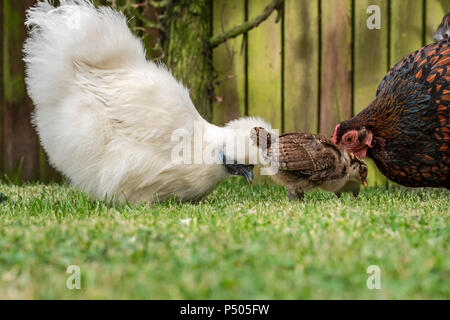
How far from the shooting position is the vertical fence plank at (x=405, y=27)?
4941 millimetres

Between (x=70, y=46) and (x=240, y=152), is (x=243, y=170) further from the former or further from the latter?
(x=70, y=46)

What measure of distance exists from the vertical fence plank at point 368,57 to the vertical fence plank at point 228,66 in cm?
116

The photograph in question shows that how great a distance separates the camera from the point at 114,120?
3357mm

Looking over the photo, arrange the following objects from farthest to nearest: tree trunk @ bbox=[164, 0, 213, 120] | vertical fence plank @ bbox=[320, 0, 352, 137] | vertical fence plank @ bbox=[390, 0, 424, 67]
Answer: vertical fence plank @ bbox=[320, 0, 352, 137] < vertical fence plank @ bbox=[390, 0, 424, 67] < tree trunk @ bbox=[164, 0, 213, 120]

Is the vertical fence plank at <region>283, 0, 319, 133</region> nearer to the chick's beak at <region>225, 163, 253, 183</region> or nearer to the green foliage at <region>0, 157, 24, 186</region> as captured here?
the chick's beak at <region>225, 163, 253, 183</region>

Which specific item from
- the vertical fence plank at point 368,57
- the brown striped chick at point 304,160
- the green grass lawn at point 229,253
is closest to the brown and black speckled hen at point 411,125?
the brown striped chick at point 304,160

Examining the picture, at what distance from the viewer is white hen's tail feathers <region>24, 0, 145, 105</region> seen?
3.43 metres

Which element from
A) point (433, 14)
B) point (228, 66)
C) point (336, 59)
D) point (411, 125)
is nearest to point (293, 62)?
point (336, 59)

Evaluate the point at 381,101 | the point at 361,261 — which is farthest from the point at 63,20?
the point at 361,261

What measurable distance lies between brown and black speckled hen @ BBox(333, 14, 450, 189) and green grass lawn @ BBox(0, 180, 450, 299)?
0.56 m

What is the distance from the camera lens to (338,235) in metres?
2.08

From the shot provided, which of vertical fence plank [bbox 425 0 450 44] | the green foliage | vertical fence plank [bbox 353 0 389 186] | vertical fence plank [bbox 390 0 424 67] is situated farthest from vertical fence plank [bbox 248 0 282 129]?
the green foliage

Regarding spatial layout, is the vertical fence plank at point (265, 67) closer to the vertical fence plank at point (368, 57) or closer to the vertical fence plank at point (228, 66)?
the vertical fence plank at point (228, 66)

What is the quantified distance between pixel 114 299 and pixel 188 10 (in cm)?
385
